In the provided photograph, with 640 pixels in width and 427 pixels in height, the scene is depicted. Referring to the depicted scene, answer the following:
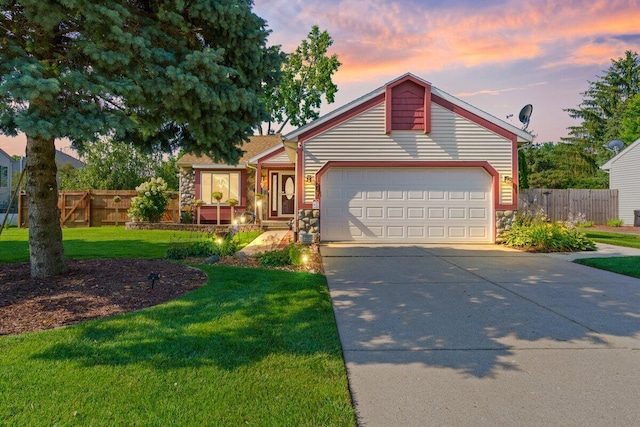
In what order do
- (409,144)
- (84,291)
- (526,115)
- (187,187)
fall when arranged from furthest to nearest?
1. (187,187)
2. (526,115)
3. (409,144)
4. (84,291)

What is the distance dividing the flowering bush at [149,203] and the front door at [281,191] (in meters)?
4.68

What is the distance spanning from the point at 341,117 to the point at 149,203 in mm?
9257

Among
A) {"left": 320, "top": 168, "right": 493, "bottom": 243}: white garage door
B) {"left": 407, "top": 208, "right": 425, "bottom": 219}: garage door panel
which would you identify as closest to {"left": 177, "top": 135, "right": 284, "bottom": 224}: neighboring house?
{"left": 320, "top": 168, "right": 493, "bottom": 243}: white garage door

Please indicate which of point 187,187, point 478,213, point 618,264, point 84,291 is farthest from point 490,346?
point 187,187

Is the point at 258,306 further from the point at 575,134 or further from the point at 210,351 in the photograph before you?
the point at 575,134

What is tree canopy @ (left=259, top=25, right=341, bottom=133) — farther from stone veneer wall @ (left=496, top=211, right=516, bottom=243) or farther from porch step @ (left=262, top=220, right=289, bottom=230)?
stone veneer wall @ (left=496, top=211, right=516, bottom=243)

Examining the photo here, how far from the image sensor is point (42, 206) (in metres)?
5.08

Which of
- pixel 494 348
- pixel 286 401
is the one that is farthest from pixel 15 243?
pixel 494 348

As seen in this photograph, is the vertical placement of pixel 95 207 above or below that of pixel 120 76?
below

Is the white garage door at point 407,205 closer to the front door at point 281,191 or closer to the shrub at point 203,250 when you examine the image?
the shrub at point 203,250

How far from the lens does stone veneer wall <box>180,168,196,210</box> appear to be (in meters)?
17.4

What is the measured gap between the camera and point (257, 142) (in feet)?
64.2

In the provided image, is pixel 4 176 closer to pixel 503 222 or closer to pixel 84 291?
pixel 84 291

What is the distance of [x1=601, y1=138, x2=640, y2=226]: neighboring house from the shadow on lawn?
21242 mm
